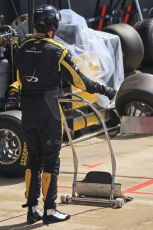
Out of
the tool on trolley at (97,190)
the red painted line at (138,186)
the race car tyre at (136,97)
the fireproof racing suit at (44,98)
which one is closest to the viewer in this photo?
the fireproof racing suit at (44,98)

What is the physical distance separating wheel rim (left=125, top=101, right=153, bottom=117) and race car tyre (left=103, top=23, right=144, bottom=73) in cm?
223

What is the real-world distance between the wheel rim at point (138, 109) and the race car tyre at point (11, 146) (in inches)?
124

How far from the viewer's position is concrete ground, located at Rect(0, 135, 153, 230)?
6.31m

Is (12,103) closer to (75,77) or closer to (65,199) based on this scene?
(65,199)

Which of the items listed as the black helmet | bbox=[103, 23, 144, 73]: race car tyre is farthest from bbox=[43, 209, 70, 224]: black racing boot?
bbox=[103, 23, 144, 73]: race car tyre

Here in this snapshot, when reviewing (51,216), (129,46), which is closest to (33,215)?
(51,216)

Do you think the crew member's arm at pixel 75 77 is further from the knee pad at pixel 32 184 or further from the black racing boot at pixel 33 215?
the black racing boot at pixel 33 215

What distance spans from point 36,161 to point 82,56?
4629 mm

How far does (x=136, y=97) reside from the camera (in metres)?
11.0

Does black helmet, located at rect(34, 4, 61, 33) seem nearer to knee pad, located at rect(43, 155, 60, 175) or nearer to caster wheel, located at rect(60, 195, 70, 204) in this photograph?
knee pad, located at rect(43, 155, 60, 175)

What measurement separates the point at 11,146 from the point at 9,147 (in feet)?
0.11

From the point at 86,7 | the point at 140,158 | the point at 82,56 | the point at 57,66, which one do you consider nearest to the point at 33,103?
the point at 57,66

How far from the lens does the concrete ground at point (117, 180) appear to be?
6.31 m

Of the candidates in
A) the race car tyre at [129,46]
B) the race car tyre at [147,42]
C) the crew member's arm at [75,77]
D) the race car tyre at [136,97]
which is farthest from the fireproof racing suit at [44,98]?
the race car tyre at [147,42]
